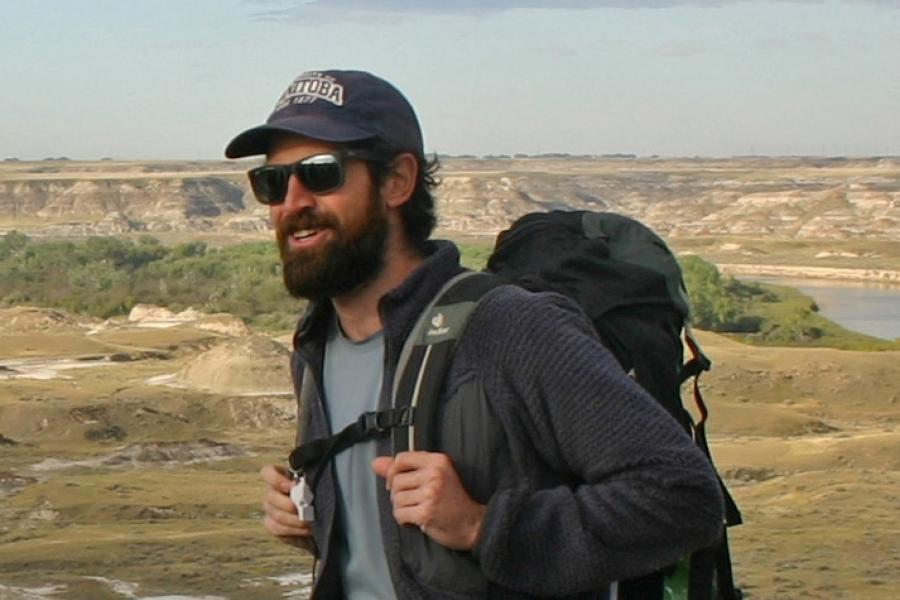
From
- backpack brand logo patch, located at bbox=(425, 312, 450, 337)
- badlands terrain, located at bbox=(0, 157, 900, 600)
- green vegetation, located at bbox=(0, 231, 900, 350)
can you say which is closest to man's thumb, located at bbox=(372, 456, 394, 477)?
backpack brand logo patch, located at bbox=(425, 312, 450, 337)

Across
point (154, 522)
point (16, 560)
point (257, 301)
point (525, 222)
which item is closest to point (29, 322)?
point (257, 301)

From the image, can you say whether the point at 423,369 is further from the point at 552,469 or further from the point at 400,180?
the point at 400,180

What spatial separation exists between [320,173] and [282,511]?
1.84ft

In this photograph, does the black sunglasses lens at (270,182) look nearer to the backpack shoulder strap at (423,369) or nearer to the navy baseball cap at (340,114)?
the navy baseball cap at (340,114)

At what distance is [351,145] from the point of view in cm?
253

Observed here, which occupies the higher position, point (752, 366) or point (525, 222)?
point (525, 222)

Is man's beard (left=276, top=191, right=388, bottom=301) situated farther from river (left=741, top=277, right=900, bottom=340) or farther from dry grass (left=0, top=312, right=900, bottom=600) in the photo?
river (left=741, top=277, right=900, bottom=340)

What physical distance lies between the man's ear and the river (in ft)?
142

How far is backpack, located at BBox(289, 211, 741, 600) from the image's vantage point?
236cm

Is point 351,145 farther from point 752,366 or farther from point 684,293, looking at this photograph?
point 752,366

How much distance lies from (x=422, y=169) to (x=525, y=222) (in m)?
0.23

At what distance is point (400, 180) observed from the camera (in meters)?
2.62

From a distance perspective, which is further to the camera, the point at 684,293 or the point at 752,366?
the point at 752,366

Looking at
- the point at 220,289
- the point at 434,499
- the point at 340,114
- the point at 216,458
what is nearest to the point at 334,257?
the point at 340,114
